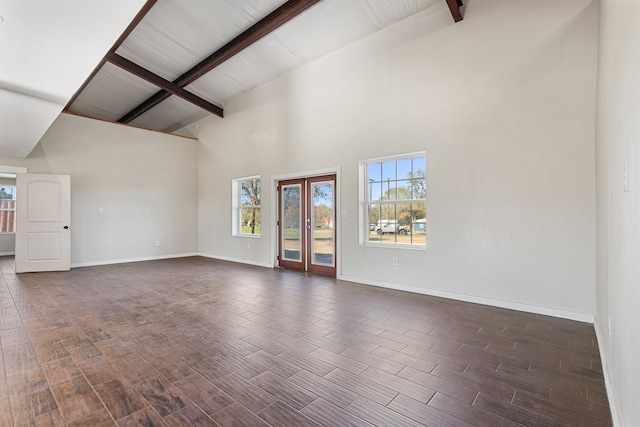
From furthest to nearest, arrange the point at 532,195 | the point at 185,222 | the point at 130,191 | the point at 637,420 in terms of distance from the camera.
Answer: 1. the point at 185,222
2. the point at 130,191
3. the point at 532,195
4. the point at 637,420

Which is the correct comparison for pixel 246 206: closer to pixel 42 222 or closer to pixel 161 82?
pixel 161 82

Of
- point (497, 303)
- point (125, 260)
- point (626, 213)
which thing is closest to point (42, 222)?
point (125, 260)

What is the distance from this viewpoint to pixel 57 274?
5.98 meters

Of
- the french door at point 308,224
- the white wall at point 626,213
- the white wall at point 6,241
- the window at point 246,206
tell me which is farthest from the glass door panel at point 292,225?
the white wall at point 6,241

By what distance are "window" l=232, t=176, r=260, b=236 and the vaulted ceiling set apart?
203 cm

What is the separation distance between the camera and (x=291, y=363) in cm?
242

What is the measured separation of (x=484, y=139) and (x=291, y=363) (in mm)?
3494

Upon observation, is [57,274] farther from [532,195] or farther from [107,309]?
[532,195]

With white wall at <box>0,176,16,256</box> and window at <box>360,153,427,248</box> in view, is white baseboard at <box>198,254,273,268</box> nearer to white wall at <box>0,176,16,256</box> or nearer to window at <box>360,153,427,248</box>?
window at <box>360,153,427,248</box>

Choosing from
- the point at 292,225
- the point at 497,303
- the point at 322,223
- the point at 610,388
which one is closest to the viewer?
the point at 610,388

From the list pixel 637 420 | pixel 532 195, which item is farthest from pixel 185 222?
pixel 637 420

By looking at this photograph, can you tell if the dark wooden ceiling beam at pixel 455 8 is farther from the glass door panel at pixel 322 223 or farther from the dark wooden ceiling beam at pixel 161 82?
the dark wooden ceiling beam at pixel 161 82

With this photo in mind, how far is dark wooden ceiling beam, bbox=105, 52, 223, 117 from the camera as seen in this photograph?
595 cm

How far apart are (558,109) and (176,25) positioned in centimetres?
578
